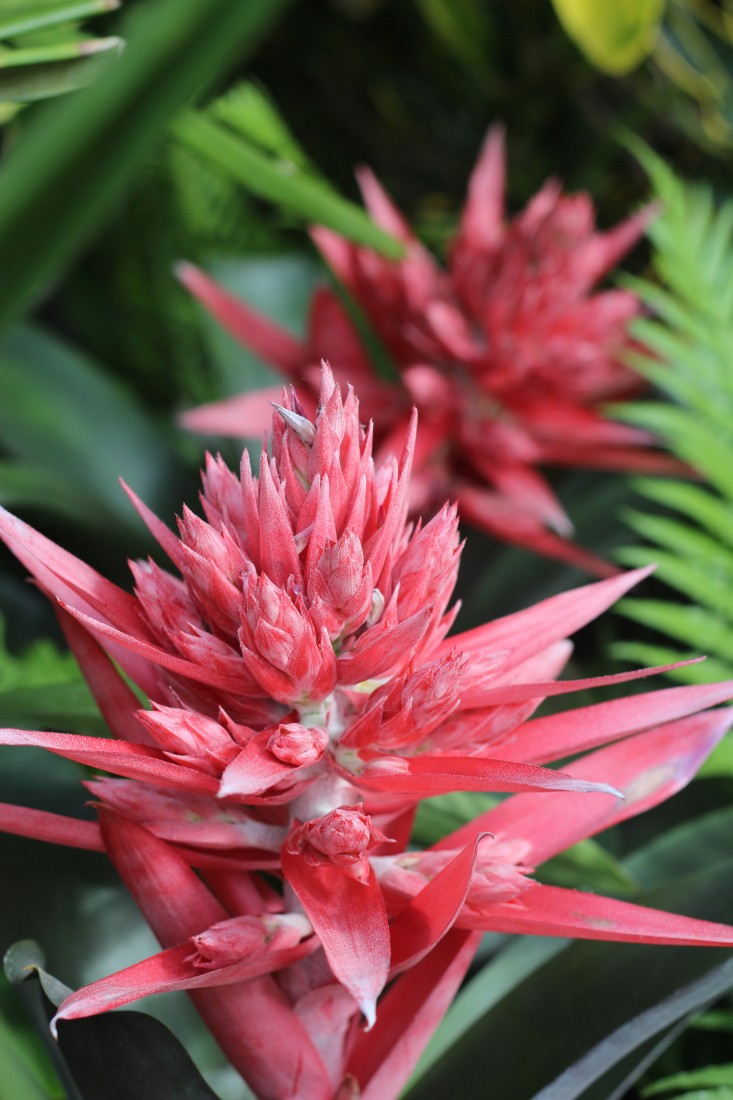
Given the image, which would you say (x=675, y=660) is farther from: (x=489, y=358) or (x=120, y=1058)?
(x=120, y=1058)

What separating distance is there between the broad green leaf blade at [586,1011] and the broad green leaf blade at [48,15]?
49 centimetres

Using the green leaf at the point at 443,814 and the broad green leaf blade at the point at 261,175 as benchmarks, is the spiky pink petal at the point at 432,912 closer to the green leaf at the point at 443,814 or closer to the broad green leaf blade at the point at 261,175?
the green leaf at the point at 443,814

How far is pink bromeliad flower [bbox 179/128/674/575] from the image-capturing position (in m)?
0.87

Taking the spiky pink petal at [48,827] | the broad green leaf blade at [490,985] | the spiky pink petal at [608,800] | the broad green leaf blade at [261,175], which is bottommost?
the broad green leaf blade at [490,985]

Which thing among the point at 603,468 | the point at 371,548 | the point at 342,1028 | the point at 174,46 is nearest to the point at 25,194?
the point at 174,46

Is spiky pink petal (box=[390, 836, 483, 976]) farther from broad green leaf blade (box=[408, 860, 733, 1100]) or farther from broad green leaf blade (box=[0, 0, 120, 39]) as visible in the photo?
broad green leaf blade (box=[0, 0, 120, 39])

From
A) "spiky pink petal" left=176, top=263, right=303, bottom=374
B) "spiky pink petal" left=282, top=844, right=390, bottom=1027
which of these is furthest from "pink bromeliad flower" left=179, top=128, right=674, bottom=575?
"spiky pink petal" left=282, top=844, right=390, bottom=1027

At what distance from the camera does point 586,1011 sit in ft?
1.41

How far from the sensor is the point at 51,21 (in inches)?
17.8

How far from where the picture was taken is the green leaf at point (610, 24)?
Answer: 1006 millimetres

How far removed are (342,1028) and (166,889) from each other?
104 mm

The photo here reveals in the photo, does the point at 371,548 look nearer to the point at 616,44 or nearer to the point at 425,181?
the point at 616,44

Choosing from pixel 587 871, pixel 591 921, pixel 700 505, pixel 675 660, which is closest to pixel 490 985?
pixel 587 871

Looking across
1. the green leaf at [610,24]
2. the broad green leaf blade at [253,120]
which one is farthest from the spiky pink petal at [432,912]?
the green leaf at [610,24]
